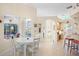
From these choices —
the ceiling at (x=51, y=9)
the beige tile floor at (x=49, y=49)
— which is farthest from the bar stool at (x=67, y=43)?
the ceiling at (x=51, y=9)

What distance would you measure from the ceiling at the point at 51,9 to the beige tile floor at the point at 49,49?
0.48m

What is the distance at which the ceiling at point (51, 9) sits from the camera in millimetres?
2855

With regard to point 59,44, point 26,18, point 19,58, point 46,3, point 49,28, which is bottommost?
point 19,58

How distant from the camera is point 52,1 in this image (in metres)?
2.83

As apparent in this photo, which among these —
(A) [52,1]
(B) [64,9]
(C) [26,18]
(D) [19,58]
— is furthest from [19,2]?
(D) [19,58]

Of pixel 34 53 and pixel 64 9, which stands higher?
pixel 64 9

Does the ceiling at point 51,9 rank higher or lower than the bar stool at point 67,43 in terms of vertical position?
higher

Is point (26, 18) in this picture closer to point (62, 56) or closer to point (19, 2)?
point (19, 2)

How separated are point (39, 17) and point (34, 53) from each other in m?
0.66

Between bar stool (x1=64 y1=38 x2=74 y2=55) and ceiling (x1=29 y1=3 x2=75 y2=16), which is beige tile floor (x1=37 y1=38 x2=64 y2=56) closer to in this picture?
bar stool (x1=64 y1=38 x2=74 y2=55)

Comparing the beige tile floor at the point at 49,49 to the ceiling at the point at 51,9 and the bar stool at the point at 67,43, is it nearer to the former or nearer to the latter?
the bar stool at the point at 67,43

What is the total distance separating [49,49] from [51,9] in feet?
2.35

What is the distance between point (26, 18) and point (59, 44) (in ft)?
2.46

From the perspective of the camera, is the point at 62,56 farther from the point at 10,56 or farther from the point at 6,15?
the point at 6,15
